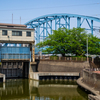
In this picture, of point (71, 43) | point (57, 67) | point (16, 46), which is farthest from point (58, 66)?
point (16, 46)

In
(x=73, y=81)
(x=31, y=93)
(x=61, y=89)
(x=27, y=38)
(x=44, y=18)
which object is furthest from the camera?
(x=44, y=18)

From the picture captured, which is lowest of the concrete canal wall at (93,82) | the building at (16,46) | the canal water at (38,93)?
the canal water at (38,93)

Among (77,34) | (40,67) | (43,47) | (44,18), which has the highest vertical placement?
(44,18)

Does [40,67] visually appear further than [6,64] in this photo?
No

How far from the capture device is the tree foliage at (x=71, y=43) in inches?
1948

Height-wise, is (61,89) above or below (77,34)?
below

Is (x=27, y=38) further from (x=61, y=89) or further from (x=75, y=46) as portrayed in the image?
(x=61, y=89)

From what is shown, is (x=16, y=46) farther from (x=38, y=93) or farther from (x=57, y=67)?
(x=38, y=93)

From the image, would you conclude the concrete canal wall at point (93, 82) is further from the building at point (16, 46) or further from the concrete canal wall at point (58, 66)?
the building at point (16, 46)

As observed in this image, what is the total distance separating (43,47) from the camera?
176ft

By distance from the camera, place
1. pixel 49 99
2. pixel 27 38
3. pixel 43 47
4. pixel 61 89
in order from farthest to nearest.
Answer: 1. pixel 43 47
2. pixel 27 38
3. pixel 61 89
4. pixel 49 99

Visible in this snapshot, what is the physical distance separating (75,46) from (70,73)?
949 cm

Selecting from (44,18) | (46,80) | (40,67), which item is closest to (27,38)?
(40,67)

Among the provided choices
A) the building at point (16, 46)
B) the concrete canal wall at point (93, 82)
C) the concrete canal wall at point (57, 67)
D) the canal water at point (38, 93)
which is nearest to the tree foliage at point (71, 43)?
the concrete canal wall at point (57, 67)
